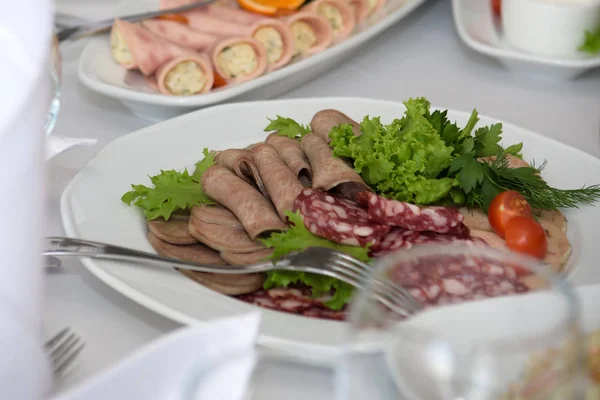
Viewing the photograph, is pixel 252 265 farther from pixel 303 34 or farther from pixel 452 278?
pixel 303 34

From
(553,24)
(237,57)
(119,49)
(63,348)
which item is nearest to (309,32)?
(237,57)

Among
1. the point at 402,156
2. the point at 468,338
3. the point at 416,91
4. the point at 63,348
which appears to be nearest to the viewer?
the point at 468,338

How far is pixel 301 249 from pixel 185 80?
33.0 inches

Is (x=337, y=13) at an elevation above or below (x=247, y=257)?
above

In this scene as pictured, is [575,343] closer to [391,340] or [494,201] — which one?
[391,340]

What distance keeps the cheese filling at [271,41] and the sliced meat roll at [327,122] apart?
458 millimetres

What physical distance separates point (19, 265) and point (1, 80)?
16 centimetres

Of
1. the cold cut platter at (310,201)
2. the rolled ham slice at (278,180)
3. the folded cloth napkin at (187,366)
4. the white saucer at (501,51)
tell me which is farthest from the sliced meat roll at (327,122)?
the folded cloth napkin at (187,366)

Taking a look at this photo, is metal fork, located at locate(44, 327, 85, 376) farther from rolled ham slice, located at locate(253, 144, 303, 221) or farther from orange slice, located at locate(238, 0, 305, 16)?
orange slice, located at locate(238, 0, 305, 16)

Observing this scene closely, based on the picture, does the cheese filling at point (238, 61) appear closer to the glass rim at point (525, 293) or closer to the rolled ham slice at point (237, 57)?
the rolled ham slice at point (237, 57)

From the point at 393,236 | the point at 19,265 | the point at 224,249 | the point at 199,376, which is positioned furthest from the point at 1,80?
the point at 393,236

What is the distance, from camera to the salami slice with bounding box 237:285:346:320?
42.1 inches

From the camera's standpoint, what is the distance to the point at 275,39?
1.94 m

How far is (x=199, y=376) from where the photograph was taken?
607 mm
